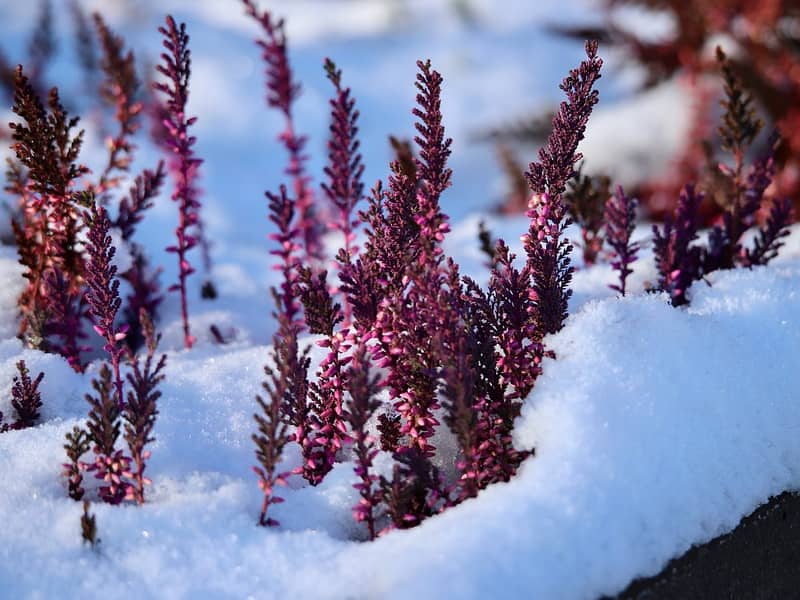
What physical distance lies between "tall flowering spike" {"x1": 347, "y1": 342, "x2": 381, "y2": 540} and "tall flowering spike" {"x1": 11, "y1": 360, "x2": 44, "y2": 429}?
964 mm

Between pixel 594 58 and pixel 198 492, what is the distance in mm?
1417

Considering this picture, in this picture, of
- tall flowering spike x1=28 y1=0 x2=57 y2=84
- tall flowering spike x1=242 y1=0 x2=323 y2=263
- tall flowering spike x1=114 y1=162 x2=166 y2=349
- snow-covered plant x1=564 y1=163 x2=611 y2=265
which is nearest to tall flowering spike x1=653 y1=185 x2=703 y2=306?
snow-covered plant x1=564 y1=163 x2=611 y2=265

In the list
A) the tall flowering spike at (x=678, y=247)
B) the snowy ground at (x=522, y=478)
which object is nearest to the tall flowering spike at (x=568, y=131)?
the snowy ground at (x=522, y=478)

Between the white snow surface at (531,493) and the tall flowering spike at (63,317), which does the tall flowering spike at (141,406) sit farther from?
the tall flowering spike at (63,317)

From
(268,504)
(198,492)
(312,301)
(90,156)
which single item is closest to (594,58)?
(312,301)

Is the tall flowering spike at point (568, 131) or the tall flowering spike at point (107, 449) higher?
the tall flowering spike at point (568, 131)

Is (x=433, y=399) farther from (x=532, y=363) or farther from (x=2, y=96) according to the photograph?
(x=2, y=96)

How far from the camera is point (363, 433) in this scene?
1583 mm

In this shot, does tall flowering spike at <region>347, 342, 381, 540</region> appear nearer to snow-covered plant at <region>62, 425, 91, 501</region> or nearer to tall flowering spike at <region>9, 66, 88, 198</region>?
snow-covered plant at <region>62, 425, 91, 501</region>

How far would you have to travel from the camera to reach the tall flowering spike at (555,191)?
1.79 metres

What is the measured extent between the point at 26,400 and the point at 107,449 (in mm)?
563

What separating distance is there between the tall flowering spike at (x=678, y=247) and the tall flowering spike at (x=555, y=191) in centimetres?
54

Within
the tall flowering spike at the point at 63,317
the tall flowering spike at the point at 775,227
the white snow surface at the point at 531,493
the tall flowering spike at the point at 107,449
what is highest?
the tall flowering spike at the point at 63,317

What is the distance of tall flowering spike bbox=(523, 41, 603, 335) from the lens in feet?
5.86
